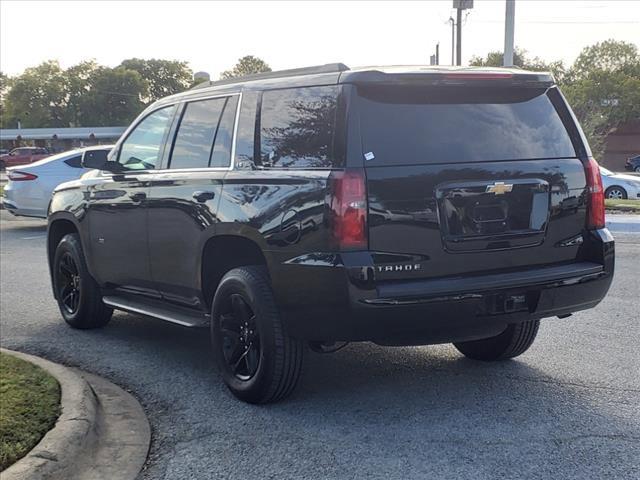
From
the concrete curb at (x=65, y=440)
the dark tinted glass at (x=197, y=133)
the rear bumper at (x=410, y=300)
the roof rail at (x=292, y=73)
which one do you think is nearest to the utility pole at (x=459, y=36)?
the roof rail at (x=292, y=73)

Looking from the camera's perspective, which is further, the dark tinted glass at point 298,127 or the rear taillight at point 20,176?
the rear taillight at point 20,176

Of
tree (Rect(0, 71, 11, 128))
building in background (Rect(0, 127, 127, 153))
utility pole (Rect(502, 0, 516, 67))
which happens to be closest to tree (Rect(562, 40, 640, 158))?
utility pole (Rect(502, 0, 516, 67))

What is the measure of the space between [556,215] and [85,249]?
3968 mm

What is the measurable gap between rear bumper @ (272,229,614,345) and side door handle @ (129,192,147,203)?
1.74 metres

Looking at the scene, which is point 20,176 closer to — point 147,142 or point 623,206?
point 147,142

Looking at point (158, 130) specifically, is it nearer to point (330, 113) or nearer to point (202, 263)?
point (202, 263)

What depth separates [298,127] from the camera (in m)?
4.39

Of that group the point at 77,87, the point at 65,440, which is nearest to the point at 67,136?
the point at 77,87

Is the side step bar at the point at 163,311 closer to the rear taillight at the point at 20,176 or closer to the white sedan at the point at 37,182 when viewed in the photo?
the white sedan at the point at 37,182

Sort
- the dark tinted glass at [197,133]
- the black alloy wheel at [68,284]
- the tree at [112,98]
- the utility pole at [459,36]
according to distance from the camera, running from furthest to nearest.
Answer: the tree at [112,98]
the utility pole at [459,36]
the black alloy wheel at [68,284]
the dark tinted glass at [197,133]

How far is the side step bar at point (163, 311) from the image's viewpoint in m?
5.19

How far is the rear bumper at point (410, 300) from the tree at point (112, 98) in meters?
92.3

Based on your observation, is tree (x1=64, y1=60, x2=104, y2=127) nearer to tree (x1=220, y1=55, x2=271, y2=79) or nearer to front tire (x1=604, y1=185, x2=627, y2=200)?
tree (x1=220, y1=55, x2=271, y2=79)

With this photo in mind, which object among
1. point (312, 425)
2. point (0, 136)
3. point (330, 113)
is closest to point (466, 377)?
point (312, 425)
